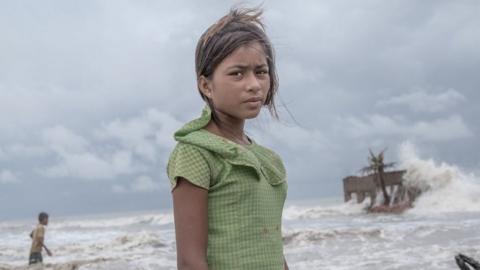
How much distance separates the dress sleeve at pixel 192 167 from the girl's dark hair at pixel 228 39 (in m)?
0.18

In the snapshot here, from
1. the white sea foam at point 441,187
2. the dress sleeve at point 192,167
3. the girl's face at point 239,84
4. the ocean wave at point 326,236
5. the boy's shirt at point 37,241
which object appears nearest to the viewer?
the dress sleeve at point 192,167

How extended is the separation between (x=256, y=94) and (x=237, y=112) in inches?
2.4

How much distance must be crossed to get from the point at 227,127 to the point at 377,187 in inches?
1039

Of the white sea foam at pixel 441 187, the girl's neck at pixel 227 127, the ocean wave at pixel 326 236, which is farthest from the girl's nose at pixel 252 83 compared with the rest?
the white sea foam at pixel 441 187

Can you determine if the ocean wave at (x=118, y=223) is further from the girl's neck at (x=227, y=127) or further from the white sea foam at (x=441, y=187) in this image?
the girl's neck at (x=227, y=127)

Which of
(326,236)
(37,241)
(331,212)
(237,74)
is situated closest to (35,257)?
(37,241)

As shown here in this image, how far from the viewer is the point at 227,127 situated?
1503 millimetres

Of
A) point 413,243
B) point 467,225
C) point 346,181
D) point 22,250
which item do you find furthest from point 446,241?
point 346,181

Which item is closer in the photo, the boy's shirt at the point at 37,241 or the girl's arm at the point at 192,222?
the girl's arm at the point at 192,222

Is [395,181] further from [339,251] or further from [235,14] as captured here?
[235,14]

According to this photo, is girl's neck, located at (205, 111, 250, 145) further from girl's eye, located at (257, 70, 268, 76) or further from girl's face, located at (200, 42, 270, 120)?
girl's eye, located at (257, 70, 268, 76)

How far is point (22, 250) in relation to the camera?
58.0 ft

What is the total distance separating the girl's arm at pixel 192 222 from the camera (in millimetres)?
1328

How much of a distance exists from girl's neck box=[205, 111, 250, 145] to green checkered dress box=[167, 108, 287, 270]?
0.08m
